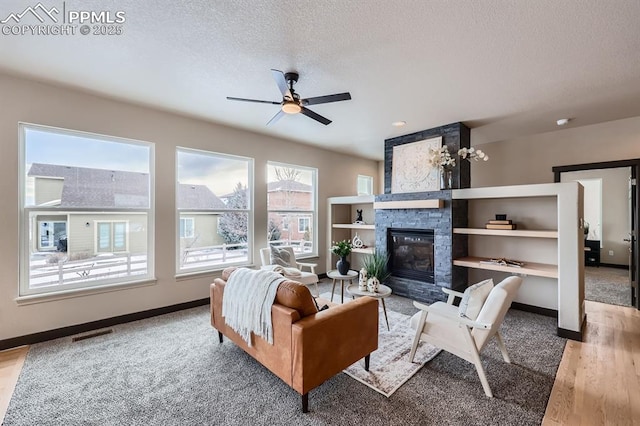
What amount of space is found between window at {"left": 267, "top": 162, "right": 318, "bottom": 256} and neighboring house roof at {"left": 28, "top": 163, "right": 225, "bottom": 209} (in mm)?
1580

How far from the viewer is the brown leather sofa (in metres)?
1.81

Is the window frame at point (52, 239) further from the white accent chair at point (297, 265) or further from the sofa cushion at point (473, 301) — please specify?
the sofa cushion at point (473, 301)

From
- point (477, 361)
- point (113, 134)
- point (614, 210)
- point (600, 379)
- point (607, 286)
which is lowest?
point (600, 379)

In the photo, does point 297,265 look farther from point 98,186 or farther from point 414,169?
point 98,186

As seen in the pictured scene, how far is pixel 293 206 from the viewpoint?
541cm

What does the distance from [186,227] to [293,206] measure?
2026 millimetres

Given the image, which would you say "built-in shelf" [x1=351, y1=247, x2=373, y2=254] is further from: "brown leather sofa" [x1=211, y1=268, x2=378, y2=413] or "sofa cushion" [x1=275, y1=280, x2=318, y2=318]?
"sofa cushion" [x1=275, y1=280, x2=318, y2=318]

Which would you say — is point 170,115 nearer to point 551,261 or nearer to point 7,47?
point 7,47

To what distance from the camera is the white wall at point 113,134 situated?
2771mm

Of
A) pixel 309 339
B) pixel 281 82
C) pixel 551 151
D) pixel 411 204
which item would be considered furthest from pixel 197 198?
pixel 551 151

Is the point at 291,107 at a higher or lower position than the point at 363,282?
higher

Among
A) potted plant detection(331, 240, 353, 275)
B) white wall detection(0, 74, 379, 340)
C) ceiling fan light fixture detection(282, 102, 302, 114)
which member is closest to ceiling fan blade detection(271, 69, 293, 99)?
ceiling fan light fixture detection(282, 102, 302, 114)

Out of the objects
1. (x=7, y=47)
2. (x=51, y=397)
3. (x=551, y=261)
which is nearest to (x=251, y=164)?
(x=7, y=47)

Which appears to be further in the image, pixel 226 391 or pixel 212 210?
pixel 212 210
